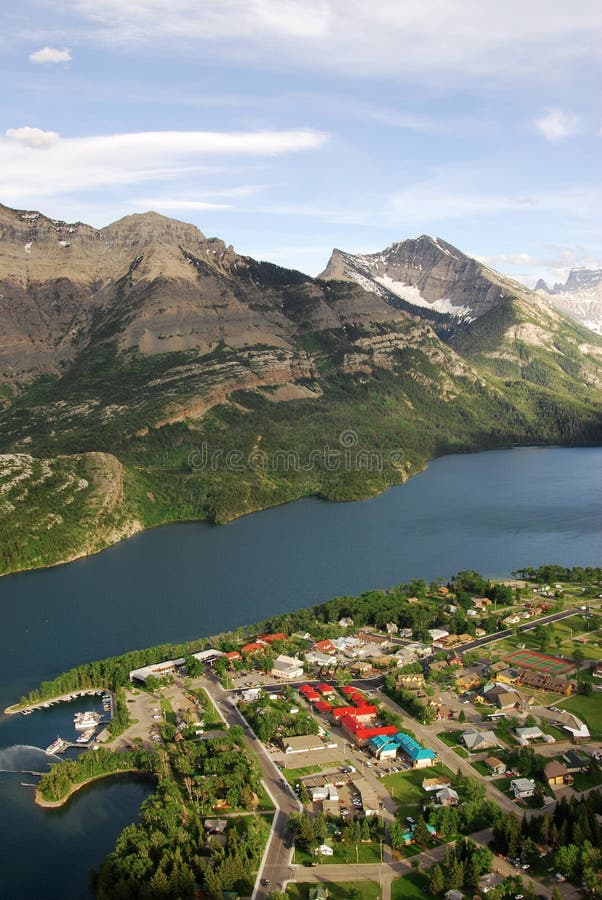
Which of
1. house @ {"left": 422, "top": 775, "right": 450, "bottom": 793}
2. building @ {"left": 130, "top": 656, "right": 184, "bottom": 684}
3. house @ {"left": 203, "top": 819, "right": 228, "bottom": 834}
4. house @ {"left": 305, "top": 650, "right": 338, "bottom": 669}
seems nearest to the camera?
house @ {"left": 203, "top": 819, "right": 228, "bottom": 834}

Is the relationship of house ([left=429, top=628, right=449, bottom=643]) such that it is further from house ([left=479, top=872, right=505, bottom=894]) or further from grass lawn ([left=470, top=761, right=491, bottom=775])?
house ([left=479, top=872, right=505, bottom=894])

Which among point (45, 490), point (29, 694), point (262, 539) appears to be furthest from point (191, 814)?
point (45, 490)

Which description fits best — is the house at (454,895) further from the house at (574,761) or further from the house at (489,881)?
the house at (574,761)

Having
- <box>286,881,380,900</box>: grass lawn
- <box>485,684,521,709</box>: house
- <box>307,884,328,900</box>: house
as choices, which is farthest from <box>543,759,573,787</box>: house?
<box>307,884,328,900</box>: house

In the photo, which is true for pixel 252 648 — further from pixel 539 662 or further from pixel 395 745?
pixel 539 662

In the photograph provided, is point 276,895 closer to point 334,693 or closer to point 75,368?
point 334,693
